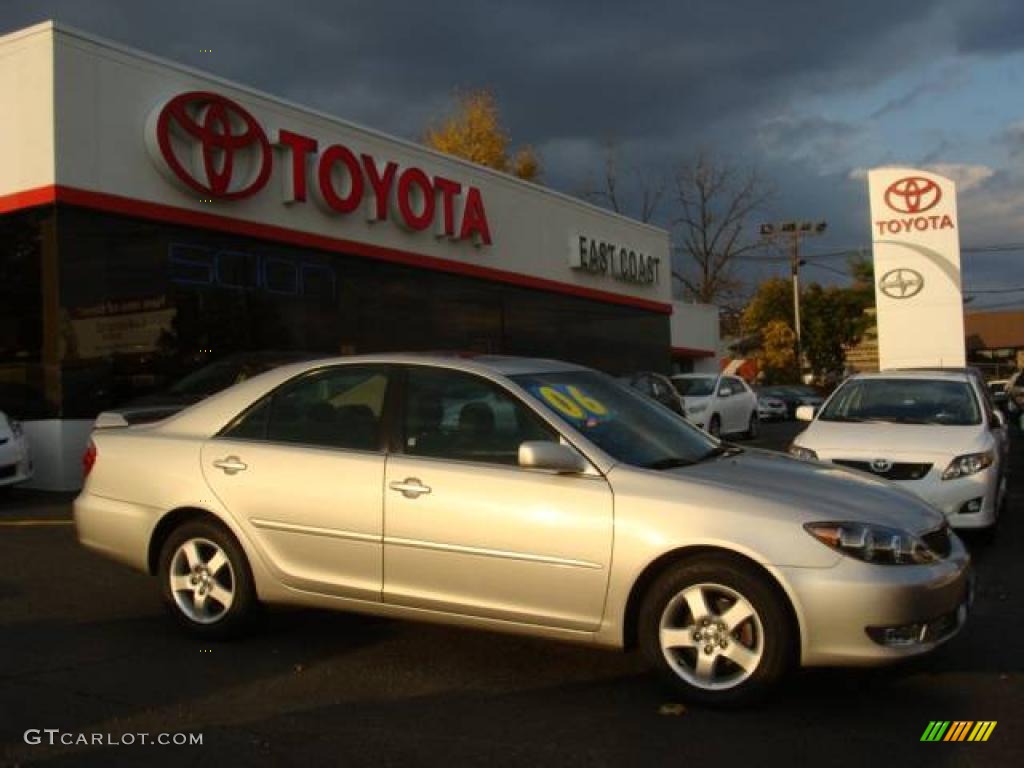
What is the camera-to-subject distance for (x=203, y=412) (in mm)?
5723

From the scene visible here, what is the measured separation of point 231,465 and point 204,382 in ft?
28.2

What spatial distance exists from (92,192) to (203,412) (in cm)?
849

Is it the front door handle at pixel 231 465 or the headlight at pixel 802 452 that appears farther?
the headlight at pixel 802 452

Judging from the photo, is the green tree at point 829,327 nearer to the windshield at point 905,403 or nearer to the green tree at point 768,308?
the green tree at point 768,308

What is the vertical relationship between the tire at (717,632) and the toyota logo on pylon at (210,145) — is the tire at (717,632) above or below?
below

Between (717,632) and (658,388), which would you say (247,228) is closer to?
(658,388)

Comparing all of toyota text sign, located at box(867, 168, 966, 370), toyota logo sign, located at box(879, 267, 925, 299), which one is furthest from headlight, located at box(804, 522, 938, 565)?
toyota logo sign, located at box(879, 267, 925, 299)

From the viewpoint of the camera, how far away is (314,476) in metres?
5.16

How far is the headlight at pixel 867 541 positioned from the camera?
4.25 meters

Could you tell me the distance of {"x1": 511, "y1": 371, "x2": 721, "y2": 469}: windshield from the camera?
4.89 meters

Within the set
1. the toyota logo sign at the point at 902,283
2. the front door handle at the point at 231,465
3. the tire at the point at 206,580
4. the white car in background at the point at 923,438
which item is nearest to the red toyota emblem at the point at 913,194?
the toyota logo sign at the point at 902,283

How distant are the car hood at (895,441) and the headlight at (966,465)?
54 mm

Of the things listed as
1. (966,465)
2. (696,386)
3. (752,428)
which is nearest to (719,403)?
(696,386)

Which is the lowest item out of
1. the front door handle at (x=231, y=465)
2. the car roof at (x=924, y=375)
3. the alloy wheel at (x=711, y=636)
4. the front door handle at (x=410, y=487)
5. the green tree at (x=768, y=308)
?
the alloy wheel at (x=711, y=636)
